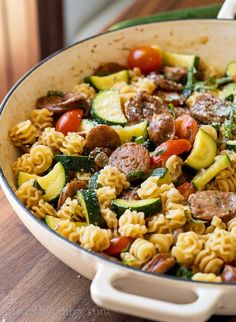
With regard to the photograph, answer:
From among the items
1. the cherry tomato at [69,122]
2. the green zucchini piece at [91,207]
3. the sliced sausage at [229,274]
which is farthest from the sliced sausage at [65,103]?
the sliced sausage at [229,274]

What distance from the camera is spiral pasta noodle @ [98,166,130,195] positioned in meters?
1.89

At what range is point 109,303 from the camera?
1.42 meters

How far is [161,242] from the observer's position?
1.72 metres

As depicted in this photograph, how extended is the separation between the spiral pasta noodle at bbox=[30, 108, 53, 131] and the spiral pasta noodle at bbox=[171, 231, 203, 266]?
73 cm

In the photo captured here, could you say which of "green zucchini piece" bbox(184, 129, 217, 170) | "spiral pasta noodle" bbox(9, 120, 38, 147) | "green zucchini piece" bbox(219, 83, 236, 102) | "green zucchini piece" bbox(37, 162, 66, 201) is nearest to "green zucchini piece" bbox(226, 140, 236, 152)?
"green zucchini piece" bbox(184, 129, 217, 170)

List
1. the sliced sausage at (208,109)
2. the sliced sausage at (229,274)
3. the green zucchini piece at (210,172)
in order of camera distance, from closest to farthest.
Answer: the sliced sausage at (229,274) → the green zucchini piece at (210,172) → the sliced sausage at (208,109)

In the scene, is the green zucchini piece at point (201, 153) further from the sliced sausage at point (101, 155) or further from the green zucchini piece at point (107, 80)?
the green zucchini piece at point (107, 80)

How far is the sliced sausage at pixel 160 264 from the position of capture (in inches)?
63.6

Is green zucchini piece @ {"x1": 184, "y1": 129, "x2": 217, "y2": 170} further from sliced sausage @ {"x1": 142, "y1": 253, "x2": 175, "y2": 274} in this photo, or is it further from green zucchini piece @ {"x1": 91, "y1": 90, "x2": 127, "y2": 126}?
sliced sausage @ {"x1": 142, "y1": 253, "x2": 175, "y2": 274}

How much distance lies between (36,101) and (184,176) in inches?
25.5

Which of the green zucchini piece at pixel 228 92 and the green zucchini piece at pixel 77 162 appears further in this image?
the green zucchini piece at pixel 228 92

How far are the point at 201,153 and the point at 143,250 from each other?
0.46 meters

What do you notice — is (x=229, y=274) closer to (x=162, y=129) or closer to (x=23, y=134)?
(x=162, y=129)

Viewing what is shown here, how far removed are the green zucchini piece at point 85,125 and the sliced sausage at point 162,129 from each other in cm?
23
